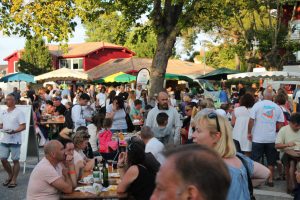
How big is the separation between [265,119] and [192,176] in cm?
770

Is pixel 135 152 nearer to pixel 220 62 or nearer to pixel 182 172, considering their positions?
pixel 182 172

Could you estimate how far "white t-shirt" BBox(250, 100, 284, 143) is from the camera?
354 inches

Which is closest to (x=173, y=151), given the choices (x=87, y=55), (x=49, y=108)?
(x=49, y=108)

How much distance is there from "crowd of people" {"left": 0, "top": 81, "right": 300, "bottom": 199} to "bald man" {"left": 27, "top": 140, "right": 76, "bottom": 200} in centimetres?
1

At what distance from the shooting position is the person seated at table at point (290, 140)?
8359 millimetres

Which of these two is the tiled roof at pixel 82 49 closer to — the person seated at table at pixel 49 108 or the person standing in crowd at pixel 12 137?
the person seated at table at pixel 49 108

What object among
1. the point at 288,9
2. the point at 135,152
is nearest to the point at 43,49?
the point at 288,9

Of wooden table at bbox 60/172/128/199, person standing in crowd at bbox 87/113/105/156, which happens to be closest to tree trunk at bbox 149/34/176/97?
person standing in crowd at bbox 87/113/105/156

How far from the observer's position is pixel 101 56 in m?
55.0

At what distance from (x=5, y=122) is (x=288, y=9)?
35.9m

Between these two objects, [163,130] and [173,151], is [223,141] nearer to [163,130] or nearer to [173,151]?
[173,151]

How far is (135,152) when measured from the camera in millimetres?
5324

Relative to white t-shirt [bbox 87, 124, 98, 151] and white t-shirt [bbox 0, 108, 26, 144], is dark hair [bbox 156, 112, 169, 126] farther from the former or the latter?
white t-shirt [bbox 0, 108, 26, 144]

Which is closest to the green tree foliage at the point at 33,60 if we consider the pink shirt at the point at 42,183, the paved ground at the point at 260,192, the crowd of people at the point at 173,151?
the crowd of people at the point at 173,151
